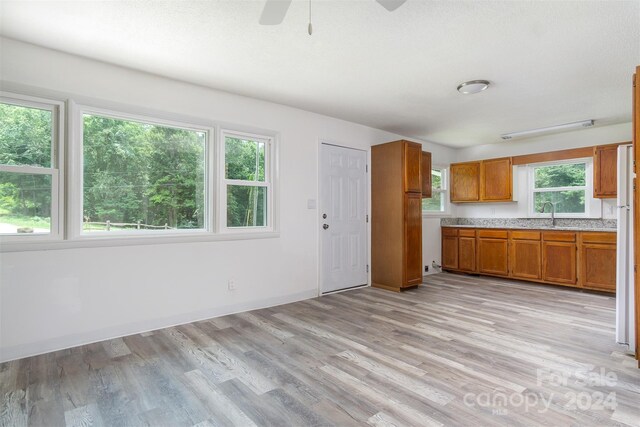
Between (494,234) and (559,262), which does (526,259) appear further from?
(494,234)

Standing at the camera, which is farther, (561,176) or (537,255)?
(561,176)

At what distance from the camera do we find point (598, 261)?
15.0 ft

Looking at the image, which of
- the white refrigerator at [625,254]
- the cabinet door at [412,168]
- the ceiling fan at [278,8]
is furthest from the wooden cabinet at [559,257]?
the ceiling fan at [278,8]

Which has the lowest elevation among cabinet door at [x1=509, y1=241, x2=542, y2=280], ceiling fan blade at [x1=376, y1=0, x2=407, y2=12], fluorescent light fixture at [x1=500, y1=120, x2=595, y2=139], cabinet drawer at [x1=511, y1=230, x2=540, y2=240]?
cabinet door at [x1=509, y1=241, x2=542, y2=280]

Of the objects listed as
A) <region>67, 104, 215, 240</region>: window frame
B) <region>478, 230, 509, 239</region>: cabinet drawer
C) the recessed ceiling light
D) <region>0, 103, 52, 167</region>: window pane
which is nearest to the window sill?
<region>67, 104, 215, 240</region>: window frame

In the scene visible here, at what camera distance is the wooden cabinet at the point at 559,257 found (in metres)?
4.80

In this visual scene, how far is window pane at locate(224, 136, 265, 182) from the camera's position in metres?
3.77

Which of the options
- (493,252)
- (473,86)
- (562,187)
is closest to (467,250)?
(493,252)

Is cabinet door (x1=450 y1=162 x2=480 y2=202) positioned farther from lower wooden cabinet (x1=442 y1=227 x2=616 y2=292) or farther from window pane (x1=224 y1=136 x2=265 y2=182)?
window pane (x1=224 y1=136 x2=265 y2=182)

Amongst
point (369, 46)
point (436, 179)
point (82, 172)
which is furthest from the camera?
point (436, 179)

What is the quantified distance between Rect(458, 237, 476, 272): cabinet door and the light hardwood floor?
89.6 inches

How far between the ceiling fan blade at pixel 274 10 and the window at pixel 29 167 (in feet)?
6.82

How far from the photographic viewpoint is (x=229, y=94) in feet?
12.1

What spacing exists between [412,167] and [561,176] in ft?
9.07
